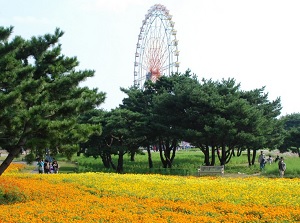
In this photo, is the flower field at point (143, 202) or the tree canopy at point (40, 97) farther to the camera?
the tree canopy at point (40, 97)

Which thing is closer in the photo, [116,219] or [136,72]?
[116,219]

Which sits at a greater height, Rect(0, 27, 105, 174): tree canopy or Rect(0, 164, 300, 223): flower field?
Rect(0, 27, 105, 174): tree canopy

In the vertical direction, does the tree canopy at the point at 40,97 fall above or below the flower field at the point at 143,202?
above

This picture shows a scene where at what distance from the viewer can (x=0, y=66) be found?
13859 millimetres

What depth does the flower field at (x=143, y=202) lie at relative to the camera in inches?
412

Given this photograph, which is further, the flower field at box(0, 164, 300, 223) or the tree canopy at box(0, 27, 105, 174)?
the tree canopy at box(0, 27, 105, 174)

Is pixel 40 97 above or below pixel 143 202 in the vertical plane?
above

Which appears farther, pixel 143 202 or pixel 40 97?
pixel 40 97

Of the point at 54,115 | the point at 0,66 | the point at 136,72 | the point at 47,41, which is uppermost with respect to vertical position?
the point at 136,72

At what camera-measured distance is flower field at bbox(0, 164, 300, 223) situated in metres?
10.5

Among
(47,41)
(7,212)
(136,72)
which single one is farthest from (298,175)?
(136,72)

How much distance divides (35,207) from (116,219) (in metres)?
2.99

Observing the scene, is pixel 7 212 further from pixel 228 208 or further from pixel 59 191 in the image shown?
pixel 228 208

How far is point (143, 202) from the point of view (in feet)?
41.6
